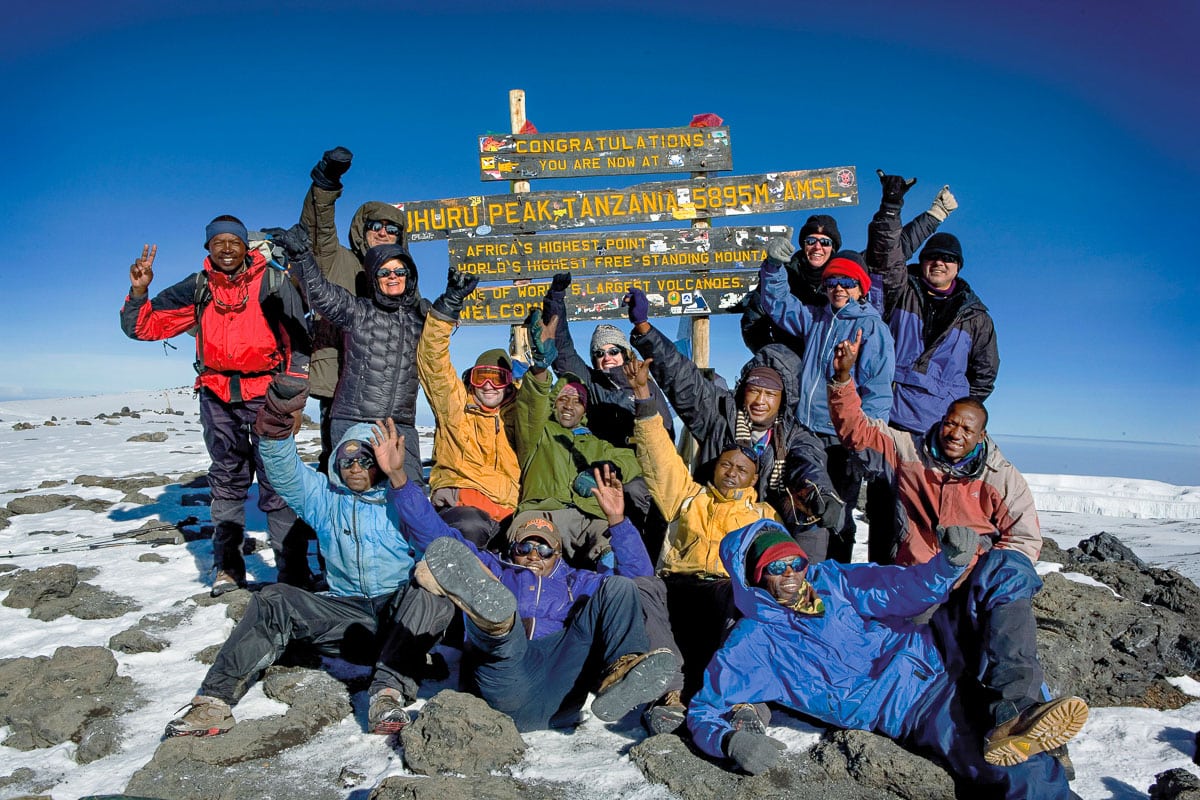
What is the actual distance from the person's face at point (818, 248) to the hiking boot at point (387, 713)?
3.95m

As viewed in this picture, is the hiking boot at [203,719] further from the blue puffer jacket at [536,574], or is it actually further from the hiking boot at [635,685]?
the hiking boot at [635,685]

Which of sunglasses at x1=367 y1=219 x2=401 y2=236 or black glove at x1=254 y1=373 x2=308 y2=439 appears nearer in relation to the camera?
black glove at x1=254 y1=373 x2=308 y2=439

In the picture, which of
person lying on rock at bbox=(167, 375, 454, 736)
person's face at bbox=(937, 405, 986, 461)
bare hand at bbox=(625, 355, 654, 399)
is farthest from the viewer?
bare hand at bbox=(625, 355, 654, 399)

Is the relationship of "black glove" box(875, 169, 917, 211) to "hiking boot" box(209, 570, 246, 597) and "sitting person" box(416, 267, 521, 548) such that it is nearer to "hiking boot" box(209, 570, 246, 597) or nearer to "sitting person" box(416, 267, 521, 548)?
"sitting person" box(416, 267, 521, 548)

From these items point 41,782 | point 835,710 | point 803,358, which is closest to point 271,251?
point 41,782

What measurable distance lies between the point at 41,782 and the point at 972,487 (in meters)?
4.28

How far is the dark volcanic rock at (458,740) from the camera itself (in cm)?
310

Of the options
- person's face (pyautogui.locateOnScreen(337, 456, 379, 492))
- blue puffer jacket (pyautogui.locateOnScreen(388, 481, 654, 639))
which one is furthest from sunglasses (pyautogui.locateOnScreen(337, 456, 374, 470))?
blue puffer jacket (pyautogui.locateOnScreen(388, 481, 654, 639))

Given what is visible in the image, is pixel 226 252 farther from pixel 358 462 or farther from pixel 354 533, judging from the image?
pixel 354 533

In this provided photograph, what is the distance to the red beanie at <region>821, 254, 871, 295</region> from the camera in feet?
15.6

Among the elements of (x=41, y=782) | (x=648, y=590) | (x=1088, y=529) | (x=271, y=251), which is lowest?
(x=1088, y=529)

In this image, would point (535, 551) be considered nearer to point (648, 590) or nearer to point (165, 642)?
point (648, 590)

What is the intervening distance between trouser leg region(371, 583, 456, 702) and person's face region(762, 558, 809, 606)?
157 centimetres

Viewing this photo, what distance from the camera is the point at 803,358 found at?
5.03 meters
